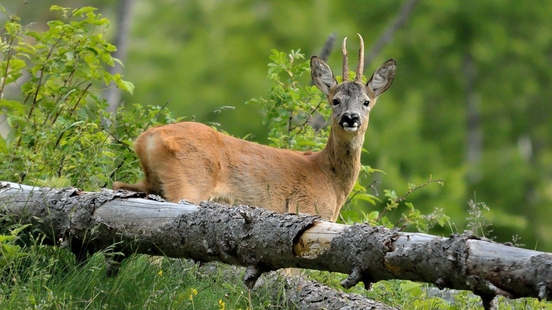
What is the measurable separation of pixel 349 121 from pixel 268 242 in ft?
10.8

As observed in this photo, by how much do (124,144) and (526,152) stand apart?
26659mm

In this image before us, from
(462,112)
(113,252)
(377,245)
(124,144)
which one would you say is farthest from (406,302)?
(462,112)

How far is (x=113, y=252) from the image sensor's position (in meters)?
5.15

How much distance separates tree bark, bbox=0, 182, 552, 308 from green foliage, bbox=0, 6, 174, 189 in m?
1.26

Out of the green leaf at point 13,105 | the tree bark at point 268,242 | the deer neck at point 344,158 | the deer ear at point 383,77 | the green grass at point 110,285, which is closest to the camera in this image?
the tree bark at point 268,242

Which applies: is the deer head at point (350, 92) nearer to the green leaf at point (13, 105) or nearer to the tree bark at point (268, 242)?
the green leaf at point (13, 105)

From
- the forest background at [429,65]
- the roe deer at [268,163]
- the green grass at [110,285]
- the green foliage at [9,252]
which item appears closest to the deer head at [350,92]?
the roe deer at [268,163]

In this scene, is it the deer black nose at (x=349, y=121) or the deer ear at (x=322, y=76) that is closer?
the deer black nose at (x=349, y=121)

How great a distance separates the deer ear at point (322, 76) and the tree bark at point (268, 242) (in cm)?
342

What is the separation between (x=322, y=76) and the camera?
8.47 m

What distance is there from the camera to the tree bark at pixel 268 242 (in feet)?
13.1

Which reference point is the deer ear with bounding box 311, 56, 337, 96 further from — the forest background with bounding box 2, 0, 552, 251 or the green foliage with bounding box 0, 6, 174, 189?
the forest background with bounding box 2, 0, 552, 251

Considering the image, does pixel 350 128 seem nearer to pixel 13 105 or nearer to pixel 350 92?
pixel 350 92

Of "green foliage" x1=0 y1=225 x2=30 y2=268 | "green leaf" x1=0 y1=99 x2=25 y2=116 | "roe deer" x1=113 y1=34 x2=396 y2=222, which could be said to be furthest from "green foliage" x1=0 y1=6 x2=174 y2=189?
"green foliage" x1=0 y1=225 x2=30 y2=268
